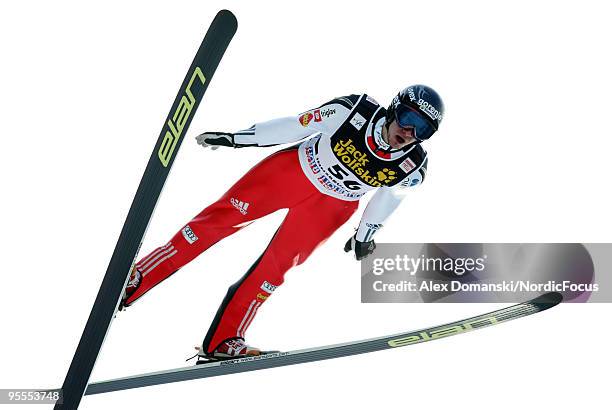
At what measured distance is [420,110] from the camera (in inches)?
173

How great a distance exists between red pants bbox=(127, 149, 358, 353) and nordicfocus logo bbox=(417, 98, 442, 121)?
0.81 m

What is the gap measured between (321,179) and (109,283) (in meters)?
1.47

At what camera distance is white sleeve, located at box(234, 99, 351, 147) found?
4656mm

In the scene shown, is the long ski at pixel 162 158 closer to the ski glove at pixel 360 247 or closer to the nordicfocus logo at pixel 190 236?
the nordicfocus logo at pixel 190 236

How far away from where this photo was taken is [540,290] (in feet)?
18.6

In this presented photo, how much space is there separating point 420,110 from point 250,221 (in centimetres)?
122

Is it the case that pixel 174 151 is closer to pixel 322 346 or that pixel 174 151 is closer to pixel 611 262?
pixel 322 346

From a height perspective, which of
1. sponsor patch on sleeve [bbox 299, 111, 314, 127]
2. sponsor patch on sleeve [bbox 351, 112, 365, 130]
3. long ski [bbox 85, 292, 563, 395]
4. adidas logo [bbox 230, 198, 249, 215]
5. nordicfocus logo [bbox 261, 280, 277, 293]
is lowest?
long ski [bbox 85, 292, 563, 395]

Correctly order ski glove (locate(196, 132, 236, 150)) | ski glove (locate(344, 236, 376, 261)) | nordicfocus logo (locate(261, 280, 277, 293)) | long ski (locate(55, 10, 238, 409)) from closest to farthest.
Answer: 1. long ski (locate(55, 10, 238, 409))
2. ski glove (locate(196, 132, 236, 150))
3. nordicfocus logo (locate(261, 280, 277, 293))
4. ski glove (locate(344, 236, 376, 261))

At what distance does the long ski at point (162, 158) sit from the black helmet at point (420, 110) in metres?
1.06

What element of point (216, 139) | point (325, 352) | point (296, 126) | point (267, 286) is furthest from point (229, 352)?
point (296, 126)

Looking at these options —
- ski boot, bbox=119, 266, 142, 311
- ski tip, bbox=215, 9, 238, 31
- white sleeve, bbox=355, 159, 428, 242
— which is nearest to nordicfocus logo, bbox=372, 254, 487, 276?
white sleeve, bbox=355, 159, 428, 242

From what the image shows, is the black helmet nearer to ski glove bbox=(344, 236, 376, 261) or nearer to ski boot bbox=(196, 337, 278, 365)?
ski glove bbox=(344, 236, 376, 261)

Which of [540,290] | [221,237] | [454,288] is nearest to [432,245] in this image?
[454,288]
